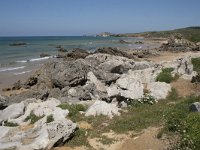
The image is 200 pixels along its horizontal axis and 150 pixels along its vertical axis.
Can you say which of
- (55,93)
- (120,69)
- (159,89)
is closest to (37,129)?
(55,93)

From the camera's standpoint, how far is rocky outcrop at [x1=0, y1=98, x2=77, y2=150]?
12.2 m

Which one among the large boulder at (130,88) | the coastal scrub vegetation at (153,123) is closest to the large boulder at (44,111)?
the coastal scrub vegetation at (153,123)

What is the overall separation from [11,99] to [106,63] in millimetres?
7850

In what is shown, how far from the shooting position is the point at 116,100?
18922mm

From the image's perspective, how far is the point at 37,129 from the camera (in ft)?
44.1

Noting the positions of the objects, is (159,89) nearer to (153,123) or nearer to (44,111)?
(153,123)

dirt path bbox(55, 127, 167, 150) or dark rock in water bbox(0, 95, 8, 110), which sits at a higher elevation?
dirt path bbox(55, 127, 167, 150)

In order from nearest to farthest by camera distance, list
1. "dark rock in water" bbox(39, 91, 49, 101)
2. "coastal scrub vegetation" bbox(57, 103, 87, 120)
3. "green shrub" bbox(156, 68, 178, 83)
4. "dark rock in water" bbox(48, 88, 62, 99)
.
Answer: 1. "coastal scrub vegetation" bbox(57, 103, 87, 120)
2. "dark rock in water" bbox(39, 91, 49, 101)
3. "dark rock in water" bbox(48, 88, 62, 99)
4. "green shrub" bbox(156, 68, 178, 83)

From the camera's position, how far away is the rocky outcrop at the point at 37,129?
12195mm

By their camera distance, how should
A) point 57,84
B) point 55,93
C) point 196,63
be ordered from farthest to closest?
point 196,63, point 57,84, point 55,93

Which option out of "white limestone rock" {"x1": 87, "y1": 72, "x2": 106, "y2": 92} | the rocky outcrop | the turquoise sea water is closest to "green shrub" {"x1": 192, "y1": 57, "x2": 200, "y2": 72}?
"white limestone rock" {"x1": 87, "y1": 72, "x2": 106, "y2": 92}

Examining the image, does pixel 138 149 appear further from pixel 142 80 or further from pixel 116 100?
pixel 142 80

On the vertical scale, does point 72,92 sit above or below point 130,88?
below

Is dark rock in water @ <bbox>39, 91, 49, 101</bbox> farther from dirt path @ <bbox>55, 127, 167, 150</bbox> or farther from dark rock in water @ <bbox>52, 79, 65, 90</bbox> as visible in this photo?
dirt path @ <bbox>55, 127, 167, 150</bbox>
